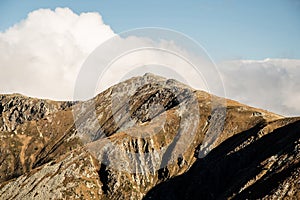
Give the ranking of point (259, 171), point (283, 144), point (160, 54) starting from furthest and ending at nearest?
point (283, 144) < point (259, 171) < point (160, 54)

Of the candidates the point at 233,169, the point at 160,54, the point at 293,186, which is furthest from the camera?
the point at 233,169

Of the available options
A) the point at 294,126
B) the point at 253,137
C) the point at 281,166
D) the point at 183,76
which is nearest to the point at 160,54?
the point at 183,76

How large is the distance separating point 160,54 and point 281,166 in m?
74.9

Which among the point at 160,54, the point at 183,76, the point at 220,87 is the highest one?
the point at 160,54

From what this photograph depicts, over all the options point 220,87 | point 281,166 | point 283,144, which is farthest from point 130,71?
point 283,144

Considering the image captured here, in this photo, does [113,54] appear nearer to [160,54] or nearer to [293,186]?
[160,54]

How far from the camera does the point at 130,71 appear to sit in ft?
342

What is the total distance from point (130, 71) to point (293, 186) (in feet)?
232

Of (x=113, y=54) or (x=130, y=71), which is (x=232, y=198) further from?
(x=113, y=54)

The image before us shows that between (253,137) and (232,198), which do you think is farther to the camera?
(253,137)

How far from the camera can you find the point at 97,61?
92.0 meters

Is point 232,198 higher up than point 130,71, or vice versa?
point 130,71

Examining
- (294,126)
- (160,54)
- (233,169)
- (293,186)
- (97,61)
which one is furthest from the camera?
(233,169)

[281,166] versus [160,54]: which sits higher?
[160,54]
